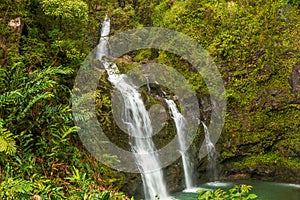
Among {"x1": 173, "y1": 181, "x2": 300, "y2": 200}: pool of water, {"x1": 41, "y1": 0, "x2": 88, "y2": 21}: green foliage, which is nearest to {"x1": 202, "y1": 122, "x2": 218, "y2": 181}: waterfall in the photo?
{"x1": 173, "y1": 181, "x2": 300, "y2": 200}: pool of water

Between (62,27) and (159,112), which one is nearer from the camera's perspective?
(62,27)

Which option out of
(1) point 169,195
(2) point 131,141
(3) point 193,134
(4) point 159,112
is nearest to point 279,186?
(3) point 193,134

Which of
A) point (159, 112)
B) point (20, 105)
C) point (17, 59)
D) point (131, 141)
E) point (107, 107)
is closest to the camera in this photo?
point (20, 105)

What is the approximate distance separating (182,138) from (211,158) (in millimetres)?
1466

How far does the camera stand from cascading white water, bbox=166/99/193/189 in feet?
28.3

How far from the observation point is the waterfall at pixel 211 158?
9508 mm

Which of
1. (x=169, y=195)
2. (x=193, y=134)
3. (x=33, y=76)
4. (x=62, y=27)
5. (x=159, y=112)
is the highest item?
(x=62, y=27)

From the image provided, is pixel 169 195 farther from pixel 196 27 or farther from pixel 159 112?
pixel 196 27

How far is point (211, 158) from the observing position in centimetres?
958

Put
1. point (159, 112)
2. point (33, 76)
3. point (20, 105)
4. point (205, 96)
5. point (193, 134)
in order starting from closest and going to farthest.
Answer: point (20, 105) < point (33, 76) < point (159, 112) < point (193, 134) < point (205, 96)

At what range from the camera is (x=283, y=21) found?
975 centimetres

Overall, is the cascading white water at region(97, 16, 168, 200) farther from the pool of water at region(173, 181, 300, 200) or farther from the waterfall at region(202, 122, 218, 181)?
the waterfall at region(202, 122, 218, 181)

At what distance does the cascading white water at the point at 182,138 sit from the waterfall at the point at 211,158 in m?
0.96

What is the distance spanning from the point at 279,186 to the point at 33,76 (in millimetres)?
7711
